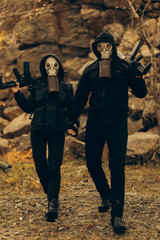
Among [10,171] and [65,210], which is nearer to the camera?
[65,210]

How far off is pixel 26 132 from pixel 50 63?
24.9ft

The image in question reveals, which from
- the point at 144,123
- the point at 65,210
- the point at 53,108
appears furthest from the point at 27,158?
the point at 53,108

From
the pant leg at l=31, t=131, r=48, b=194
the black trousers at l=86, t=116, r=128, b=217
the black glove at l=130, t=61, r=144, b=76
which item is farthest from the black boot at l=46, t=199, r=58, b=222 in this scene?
the black glove at l=130, t=61, r=144, b=76

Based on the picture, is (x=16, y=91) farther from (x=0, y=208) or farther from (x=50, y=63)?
(x=0, y=208)

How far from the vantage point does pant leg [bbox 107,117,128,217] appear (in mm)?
4254

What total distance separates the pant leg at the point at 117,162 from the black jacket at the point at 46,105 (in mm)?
829

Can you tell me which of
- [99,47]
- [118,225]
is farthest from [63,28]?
[118,225]

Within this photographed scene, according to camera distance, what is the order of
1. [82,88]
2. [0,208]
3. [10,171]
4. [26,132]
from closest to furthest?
[82,88]
[0,208]
[10,171]
[26,132]

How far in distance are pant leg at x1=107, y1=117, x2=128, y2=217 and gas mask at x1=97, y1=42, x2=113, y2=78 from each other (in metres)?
0.66

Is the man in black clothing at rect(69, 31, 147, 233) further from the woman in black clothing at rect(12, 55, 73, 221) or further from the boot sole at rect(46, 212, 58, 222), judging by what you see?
the boot sole at rect(46, 212, 58, 222)

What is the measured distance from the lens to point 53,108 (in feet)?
15.5

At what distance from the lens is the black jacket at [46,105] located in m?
4.67

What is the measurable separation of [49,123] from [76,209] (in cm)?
162

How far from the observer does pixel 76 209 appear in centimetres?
533
